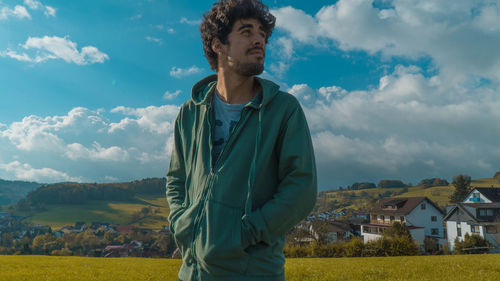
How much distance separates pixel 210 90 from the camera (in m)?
2.41

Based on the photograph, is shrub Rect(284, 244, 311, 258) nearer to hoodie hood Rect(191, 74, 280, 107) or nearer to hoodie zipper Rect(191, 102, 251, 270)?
hoodie hood Rect(191, 74, 280, 107)

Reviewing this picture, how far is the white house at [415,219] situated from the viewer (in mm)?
51188

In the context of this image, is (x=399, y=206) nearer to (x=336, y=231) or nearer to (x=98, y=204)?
(x=336, y=231)

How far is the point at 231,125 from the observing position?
2.23 metres

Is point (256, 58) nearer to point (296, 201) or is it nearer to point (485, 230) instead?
point (296, 201)

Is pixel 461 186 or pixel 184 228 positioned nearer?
pixel 184 228

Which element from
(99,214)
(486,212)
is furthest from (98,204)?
(486,212)

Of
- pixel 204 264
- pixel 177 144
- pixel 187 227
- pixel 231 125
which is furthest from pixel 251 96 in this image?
pixel 204 264

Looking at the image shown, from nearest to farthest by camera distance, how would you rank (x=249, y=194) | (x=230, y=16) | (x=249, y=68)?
(x=249, y=194) → (x=249, y=68) → (x=230, y=16)

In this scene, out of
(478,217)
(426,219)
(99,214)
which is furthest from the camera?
(99,214)

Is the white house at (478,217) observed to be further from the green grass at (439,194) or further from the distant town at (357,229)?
the green grass at (439,194)

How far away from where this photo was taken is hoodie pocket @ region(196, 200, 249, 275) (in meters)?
1.78

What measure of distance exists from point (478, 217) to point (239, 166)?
49727 mm

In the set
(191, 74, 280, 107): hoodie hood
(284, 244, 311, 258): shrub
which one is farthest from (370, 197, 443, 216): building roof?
(191, 74, 280, 107): hoodie hood
